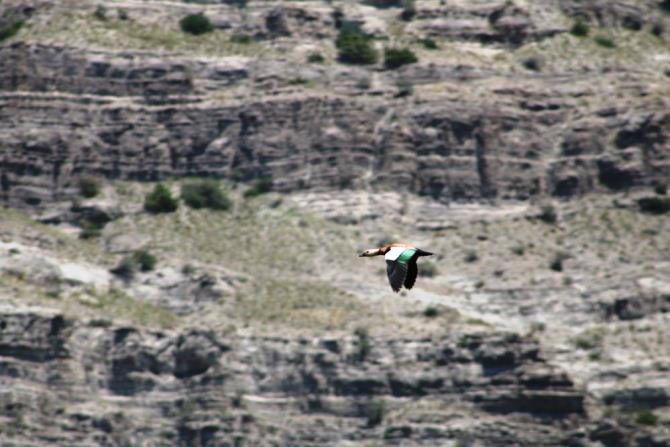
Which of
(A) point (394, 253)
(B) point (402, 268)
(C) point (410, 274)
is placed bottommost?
(C) point (410, 274)

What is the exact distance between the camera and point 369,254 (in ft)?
370

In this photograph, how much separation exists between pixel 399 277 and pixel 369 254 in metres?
3.93

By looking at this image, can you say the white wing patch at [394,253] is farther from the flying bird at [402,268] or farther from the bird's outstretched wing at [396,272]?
the bird's outstretched wing at [396,272]

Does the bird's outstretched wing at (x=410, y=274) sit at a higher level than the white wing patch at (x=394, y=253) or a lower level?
lower

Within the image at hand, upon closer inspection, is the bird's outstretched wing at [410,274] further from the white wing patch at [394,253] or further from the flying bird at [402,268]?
the white wing patch at [394,253]

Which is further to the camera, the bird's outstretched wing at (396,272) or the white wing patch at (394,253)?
the white wing patch at (394,253)

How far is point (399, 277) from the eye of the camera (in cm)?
10912

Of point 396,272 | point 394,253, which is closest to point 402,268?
point 396,272

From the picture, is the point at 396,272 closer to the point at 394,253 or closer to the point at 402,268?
the point at 402,268

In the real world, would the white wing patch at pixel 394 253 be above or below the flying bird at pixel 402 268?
above

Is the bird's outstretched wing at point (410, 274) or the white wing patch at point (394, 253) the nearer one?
the bird's outstretched wing at point (410, 274)

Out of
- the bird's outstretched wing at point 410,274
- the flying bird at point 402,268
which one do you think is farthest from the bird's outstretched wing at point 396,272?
the bird's outstretched wing at point 410,274

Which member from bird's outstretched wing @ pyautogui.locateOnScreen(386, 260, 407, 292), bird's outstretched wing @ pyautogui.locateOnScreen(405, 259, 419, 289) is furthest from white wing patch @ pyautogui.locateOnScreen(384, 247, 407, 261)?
bird's outstretched wing @ pyautogui.locateOnScreen(405, 259, 419, 289)

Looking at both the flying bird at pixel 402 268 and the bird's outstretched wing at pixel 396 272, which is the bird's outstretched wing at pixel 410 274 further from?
the bird's outstretched wing at pixel 396 272
